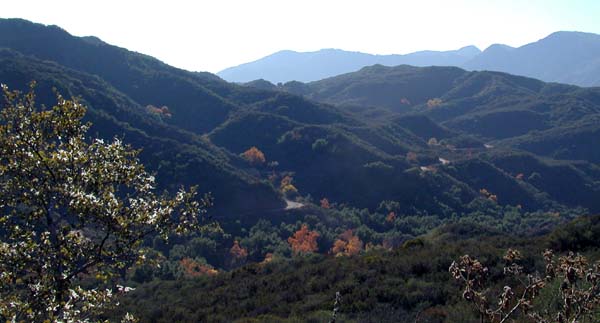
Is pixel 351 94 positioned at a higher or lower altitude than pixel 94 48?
lower

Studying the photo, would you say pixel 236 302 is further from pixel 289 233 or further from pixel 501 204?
pixel 501 204

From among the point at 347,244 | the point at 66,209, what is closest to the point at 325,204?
the point at 347,244

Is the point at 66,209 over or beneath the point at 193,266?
over

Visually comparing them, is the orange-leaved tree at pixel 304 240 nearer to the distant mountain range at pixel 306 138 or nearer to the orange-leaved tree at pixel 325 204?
the distant mountain range at pixel 306 138

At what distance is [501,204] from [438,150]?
90.2ft

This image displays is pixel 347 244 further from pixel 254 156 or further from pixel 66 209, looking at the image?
pixel 66 209

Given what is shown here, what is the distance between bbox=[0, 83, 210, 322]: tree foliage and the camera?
20.0 feet

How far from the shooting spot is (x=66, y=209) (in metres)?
6.83

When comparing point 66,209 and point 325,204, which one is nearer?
point 66,209

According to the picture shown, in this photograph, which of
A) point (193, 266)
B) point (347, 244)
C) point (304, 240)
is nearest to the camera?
point (193, 266)

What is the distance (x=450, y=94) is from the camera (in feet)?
564

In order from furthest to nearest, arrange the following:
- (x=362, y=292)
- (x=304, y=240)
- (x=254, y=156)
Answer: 1. (x=254, y=156)
2. (x=304, y=240)
3. (x=362, y=292)

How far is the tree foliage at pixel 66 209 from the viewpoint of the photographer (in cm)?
609

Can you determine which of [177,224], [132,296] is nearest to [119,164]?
[177,224]
